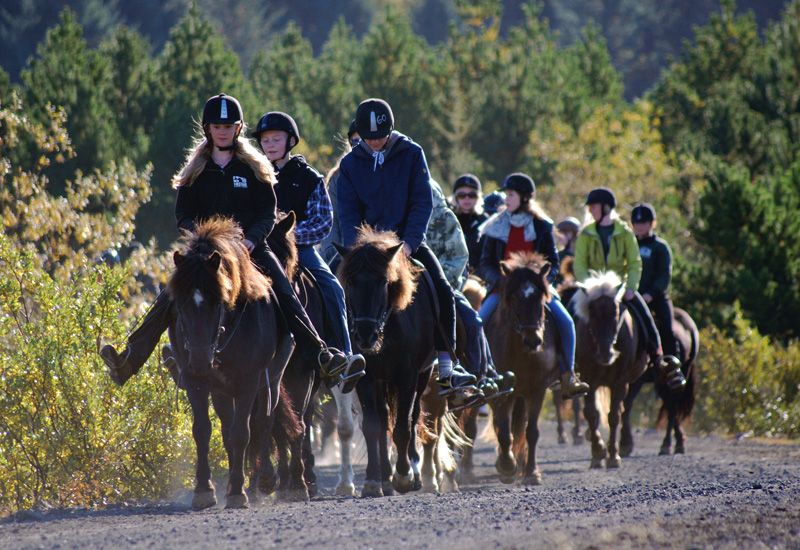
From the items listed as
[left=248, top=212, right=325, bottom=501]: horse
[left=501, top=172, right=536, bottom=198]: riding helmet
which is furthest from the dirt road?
[left=501, top=172, right=536, bottom=198]: riding helmet

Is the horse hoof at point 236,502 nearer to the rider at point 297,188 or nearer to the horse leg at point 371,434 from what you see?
the horse leg at point 371,434

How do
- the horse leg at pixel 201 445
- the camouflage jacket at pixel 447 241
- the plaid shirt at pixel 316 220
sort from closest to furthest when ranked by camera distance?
1. the horse leg at pixel 201 445
2. the plaid shirt at pixel 316 220
3. the camouflage jacket at pixel 447 241

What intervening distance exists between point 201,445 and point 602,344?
8331 millimetres

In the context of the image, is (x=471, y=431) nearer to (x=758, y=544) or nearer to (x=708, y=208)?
(x=758, y=544)

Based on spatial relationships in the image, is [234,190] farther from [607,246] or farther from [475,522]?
[607,246]

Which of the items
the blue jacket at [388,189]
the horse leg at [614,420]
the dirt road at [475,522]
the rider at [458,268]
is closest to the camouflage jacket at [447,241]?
the rider at [458,268]

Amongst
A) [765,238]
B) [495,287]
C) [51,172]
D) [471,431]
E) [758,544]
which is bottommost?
[758,544]

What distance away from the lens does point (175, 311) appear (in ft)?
34.7

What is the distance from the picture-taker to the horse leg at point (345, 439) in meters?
13.9

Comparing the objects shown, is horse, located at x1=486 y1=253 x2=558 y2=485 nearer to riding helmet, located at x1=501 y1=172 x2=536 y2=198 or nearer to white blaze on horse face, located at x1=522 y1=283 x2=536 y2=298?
white blaze on horse face, located at x1=522 y1=283 x2=536 y2=298

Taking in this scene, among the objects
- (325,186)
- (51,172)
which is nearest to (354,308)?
(325,186)

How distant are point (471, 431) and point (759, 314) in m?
11.1

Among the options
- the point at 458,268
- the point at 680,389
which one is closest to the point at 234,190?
the point at 458,268

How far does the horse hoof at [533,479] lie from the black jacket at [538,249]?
7.14ft
